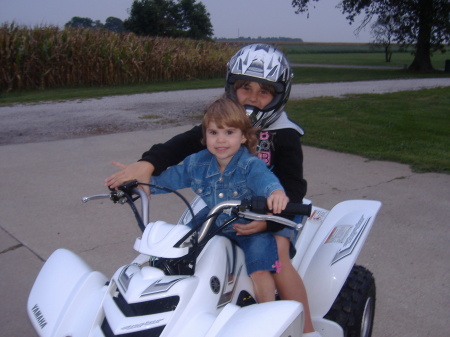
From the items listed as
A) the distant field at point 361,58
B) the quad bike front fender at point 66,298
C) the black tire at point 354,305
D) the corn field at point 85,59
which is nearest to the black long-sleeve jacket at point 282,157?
the black tire at point 354,305

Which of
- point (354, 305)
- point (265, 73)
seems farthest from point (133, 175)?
point (354, 305)

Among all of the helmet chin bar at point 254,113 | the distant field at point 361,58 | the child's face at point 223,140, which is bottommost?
the child's face at point 223,140

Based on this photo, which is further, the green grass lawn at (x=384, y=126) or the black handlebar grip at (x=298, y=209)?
the green grass lawn at (x=384, y=126)

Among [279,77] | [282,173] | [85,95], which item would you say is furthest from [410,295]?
[85,95]

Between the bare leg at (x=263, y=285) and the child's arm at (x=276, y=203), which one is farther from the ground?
the child's arm at (x=276, y=203)

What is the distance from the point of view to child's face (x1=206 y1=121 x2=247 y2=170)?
8.17 ft

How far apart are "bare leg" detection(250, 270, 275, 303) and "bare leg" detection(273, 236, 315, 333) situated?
0.09 m

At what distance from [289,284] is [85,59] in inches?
691

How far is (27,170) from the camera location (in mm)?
6777

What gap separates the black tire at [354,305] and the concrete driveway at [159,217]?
1.58ft

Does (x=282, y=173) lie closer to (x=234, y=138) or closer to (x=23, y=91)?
(x=234, y=138)

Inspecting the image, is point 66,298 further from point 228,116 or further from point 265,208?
point 228,116

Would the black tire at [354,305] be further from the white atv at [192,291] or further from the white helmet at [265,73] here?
the white helmet at [265,73]

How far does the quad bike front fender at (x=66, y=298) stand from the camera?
7.10ft
